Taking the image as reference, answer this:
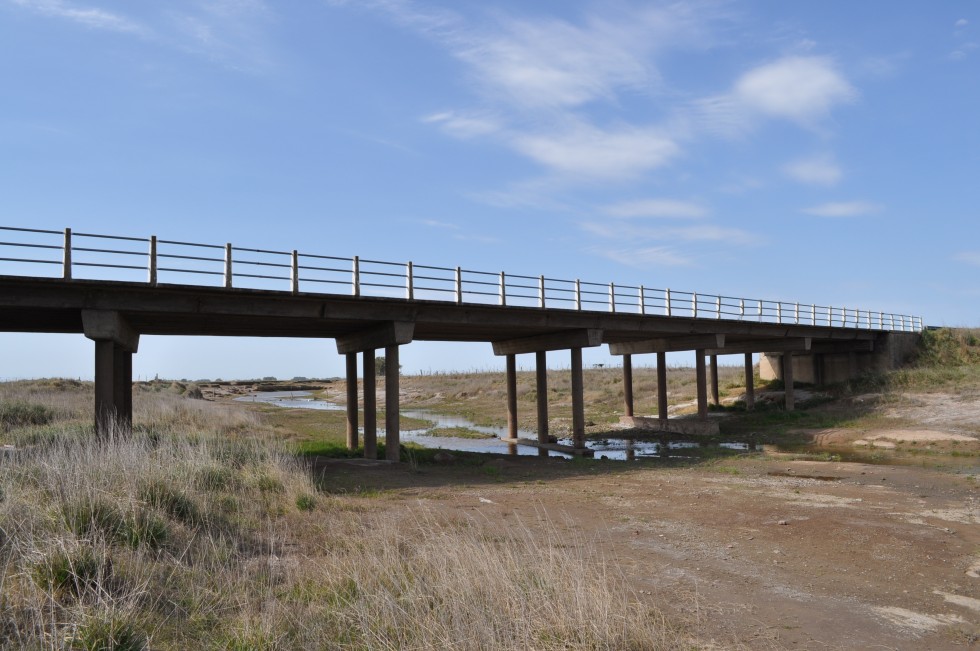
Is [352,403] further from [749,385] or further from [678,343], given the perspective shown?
[749,385]

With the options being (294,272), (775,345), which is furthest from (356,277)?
(775,345)

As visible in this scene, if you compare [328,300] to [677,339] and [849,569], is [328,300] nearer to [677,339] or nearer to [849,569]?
[849,569]

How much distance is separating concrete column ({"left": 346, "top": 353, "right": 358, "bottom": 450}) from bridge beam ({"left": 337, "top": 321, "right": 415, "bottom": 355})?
2.25ft

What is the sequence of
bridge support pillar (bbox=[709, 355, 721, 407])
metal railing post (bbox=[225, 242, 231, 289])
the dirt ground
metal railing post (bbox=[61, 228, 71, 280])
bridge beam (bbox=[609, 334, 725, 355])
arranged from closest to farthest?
the dirt ground → metal railing post (bbox=[61, 228, 71, 280]) → metal railing post (bbox=[225, 242, 231, 289]) → bridge beam (bbox=[609, 334, 725, 355]) → bridge support pillar (bbox=[709, 355, 721, 407])

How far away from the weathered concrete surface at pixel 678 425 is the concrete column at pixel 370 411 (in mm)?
17591

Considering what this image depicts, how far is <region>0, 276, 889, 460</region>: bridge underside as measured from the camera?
57.6 feet

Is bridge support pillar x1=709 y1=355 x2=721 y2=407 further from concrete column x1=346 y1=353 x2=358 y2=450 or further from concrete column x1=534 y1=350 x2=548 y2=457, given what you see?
concrete column x1=346 y1=353 x2=358 y2=450

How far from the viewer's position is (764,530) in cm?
1201

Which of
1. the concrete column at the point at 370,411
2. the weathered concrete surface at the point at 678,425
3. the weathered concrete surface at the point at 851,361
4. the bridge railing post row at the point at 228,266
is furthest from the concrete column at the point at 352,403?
the weathered concrete surface at the point at 851,361

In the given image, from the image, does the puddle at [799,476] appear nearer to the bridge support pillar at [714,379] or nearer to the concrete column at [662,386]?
the concrete column at [662,386]

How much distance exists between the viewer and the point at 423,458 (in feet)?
76.4

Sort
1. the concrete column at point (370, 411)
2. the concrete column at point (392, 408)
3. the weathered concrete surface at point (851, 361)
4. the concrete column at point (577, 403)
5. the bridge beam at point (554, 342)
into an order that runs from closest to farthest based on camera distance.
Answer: the concrete column at point (392, 408)
the concrete column at point (370, 411)
the concrete column at point (577, 403)
the bridge beam at point (554, 342)
the weathered concrete surface at point (851, 361)

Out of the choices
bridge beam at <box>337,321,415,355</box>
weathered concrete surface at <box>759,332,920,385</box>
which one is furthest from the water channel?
weathered concrete surface at <box>759,332,920,385</box>

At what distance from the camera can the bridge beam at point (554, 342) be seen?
94.4ft
